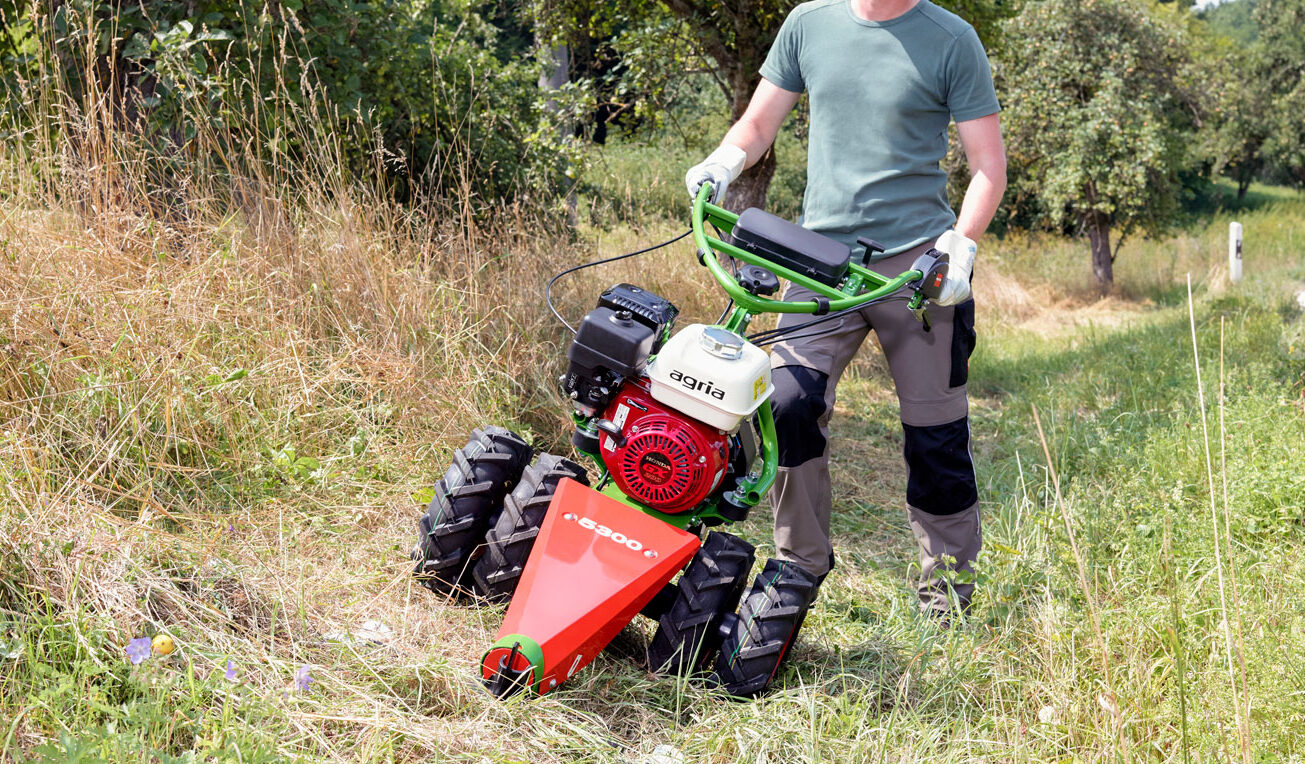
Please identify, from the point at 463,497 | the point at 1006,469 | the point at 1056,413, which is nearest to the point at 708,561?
the point at 463,497

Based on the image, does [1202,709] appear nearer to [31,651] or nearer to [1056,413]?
[31,651]

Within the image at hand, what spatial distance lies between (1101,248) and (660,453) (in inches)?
550

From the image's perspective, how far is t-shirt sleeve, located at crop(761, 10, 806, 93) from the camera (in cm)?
297

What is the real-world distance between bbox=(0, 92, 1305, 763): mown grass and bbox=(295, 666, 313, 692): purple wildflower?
0.05 ft

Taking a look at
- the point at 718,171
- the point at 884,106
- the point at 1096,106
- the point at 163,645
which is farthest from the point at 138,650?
the point at 1096,106

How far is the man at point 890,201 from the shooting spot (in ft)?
9.14

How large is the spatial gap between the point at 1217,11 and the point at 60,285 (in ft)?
269

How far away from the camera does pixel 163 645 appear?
2027 millimetres

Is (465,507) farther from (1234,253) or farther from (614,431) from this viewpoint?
(1234,253)

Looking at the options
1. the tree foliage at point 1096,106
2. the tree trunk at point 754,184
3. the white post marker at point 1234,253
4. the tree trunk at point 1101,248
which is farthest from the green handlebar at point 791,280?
the tree trunk at point 1101,248

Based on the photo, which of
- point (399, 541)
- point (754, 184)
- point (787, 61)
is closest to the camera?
point (787, 61)

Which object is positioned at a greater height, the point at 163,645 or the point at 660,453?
the point at 660,453

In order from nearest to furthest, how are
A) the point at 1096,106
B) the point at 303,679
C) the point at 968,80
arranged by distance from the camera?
the point at 303,679 → the point at 968,80 → the point at 1096,106

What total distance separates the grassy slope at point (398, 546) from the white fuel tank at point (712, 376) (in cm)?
66
